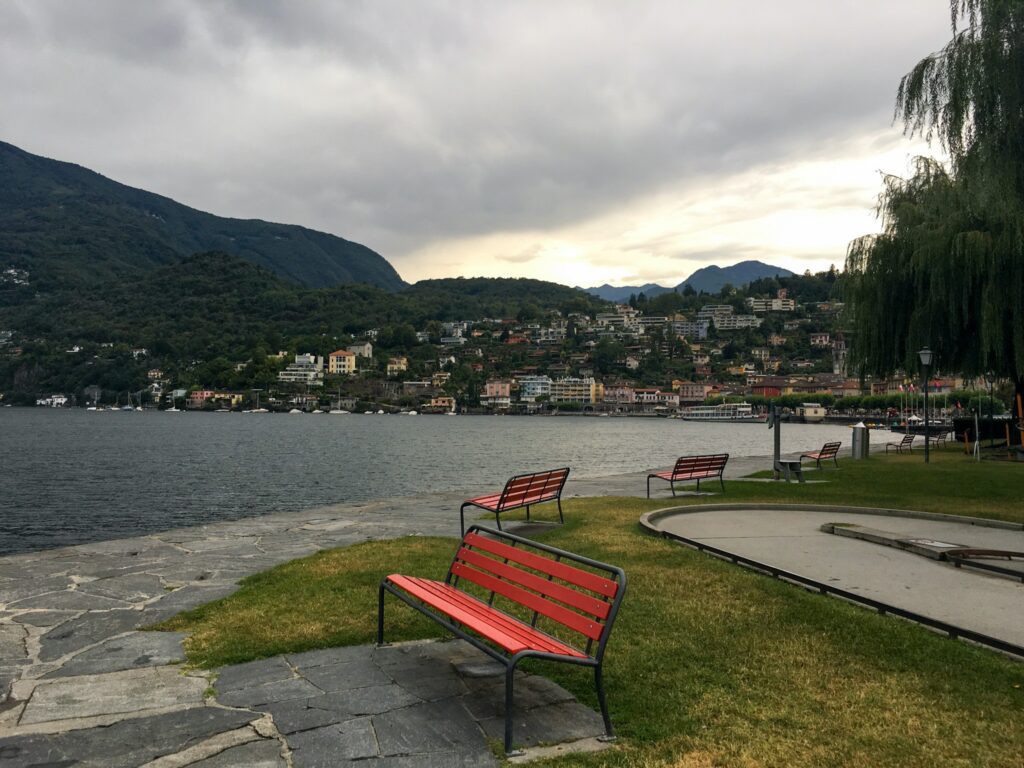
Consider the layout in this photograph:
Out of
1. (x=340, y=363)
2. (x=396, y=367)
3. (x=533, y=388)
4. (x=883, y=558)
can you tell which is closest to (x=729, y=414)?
(x=533, y=388)

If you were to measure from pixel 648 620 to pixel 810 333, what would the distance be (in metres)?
210

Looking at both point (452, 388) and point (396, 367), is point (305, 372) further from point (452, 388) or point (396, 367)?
point (452, 388)

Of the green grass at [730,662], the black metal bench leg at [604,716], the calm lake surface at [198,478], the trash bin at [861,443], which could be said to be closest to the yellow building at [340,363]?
the calm lake surface at [198,478]

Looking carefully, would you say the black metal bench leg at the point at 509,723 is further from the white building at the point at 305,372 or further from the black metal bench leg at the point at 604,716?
the white building at the point at 305,372

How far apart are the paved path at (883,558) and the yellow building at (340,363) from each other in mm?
189077

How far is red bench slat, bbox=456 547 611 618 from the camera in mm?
3840

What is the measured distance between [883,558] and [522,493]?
4.59m

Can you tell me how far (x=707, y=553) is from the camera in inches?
315

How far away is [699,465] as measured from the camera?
1370 centimetres

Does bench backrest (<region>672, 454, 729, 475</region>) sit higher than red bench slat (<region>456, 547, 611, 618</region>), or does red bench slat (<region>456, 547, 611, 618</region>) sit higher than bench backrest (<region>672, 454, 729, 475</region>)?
red bench slat (<region>456, 547, 611, 618</region>)

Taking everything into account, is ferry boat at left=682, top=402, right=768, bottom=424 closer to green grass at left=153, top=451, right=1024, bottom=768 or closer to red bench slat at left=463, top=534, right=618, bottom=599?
green grass at left=153, top=451, right=1024, bottom=768

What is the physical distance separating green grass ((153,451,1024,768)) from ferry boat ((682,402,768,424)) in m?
149

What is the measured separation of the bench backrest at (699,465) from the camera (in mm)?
13263

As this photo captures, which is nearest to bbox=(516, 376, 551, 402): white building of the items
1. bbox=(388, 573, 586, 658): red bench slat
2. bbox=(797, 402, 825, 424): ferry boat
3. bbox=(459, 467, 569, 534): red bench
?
bbox=(797, 402, 825, 424): ferry boat
